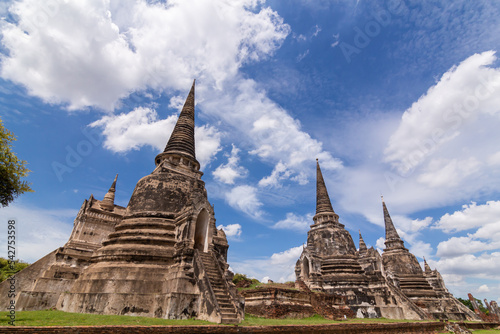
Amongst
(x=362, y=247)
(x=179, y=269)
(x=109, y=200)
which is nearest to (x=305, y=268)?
(x=362, y=247)

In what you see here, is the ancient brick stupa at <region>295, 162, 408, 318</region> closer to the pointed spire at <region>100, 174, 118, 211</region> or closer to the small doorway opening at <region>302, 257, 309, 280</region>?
the small doorway opening at <region>302, 257, 309, 280</region>

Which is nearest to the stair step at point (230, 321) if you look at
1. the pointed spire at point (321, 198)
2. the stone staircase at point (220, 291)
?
the stone staircase at point (220, 291)

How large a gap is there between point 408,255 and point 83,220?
36.2 meters

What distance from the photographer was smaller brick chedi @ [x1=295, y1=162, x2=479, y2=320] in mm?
23266

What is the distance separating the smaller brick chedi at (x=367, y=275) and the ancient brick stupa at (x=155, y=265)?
1360 cm

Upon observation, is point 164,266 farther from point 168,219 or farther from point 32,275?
point 32,275

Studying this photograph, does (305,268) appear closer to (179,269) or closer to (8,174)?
(179,269)

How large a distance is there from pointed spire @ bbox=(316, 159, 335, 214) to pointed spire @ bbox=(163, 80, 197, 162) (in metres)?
17.3

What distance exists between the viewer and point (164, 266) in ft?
44.7

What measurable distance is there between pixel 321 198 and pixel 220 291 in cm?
2281

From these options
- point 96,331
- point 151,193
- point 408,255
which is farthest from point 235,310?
point 408,255

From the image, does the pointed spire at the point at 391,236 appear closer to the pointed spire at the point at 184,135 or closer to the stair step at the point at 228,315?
the pointed spire at the point at 184,135

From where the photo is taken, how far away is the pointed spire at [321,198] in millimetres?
31562

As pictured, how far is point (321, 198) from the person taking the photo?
3284cm
